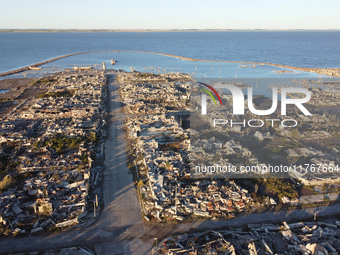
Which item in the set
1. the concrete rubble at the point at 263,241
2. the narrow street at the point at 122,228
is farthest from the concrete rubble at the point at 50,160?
the concrete rubble at the point at 263,241

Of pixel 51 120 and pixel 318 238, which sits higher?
pixel 51 120

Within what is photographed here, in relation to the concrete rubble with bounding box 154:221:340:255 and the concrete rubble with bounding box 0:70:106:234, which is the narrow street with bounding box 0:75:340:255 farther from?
the concrete rubble with bounding box 0:70:106:234

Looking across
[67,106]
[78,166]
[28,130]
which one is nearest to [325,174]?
[78,166]

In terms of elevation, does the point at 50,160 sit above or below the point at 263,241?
above

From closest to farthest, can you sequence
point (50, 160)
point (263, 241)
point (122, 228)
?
point (263, 241), point (122, 228), point (50, 160)

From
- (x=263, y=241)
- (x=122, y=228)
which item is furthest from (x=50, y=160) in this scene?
(x=263, y=241)

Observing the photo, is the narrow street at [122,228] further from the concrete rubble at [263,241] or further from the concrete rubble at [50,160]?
the concrete rubble at [50,160]

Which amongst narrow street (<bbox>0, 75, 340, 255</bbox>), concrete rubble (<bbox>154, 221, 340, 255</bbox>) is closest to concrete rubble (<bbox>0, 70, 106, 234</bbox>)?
narrow street (<bbox>0, 75, 340, 255</bbox>)

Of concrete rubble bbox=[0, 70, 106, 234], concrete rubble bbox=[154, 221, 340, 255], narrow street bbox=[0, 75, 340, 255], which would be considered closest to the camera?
concrete rubble bbox=[154, 221, 340, 255]

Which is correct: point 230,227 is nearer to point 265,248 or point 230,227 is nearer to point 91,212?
point 265,248

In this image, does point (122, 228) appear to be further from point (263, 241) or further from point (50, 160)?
point (50, 160)

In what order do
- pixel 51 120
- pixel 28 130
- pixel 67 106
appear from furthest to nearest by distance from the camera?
pixel 67 106, pixel 51 120, pixel 28 130
